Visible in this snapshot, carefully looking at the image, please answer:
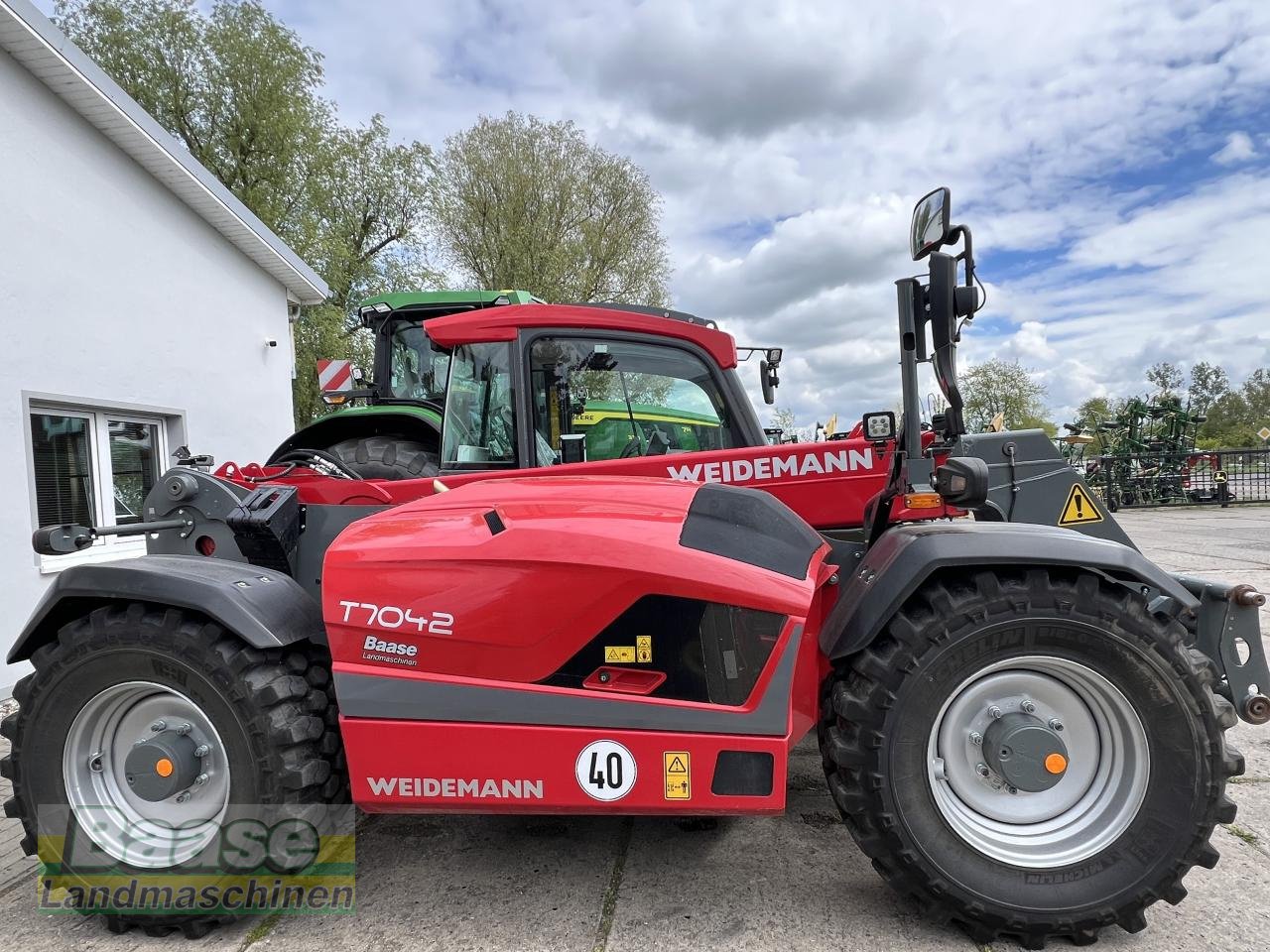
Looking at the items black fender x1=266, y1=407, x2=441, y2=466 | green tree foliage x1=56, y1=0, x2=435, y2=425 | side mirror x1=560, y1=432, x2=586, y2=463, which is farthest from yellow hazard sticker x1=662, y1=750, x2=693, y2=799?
green tree foliage x1=56, y1=0, x2=435, y2=425

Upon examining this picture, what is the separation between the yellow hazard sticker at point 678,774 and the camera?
6.27 feet

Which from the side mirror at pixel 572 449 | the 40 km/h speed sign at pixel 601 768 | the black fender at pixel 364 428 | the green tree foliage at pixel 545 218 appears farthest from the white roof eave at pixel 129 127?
the green tree foliage at pixel 545 218

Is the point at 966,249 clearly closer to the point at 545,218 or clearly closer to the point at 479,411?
the point at 479,411

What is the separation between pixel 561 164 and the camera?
2430cm

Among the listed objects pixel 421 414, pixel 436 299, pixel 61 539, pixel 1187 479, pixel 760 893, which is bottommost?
pixel 760 893

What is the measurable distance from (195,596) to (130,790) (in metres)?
0.70

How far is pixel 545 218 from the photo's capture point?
23.8 metres

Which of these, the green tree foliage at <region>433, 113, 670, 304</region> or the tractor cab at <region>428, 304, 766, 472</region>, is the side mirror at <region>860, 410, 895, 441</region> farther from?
the green tree foliage at <region>433, 113, 670, 304</region>

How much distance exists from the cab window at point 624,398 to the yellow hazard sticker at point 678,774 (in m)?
1.56

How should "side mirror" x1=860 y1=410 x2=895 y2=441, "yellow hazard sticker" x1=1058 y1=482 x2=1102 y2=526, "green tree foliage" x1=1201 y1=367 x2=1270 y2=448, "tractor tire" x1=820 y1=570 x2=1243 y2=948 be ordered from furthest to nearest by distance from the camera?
"green tree foliage" x1=1201 y1=367 x2=1270 y2=448, "yellow hazard sticker" x1=1058 y1=482 x2=1102 y2=526, "side mirror" x1=860 y1=410 x2=895 y2=441, "tractor tire" x1=820 y1=570 x2=1243 y2=948

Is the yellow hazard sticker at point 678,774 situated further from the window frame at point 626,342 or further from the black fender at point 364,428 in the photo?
the black fender at point 364,428

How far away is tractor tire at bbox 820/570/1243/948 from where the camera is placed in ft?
6.15

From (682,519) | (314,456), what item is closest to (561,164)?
(314,456)

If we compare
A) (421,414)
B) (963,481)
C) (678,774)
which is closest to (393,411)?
(421,414)
